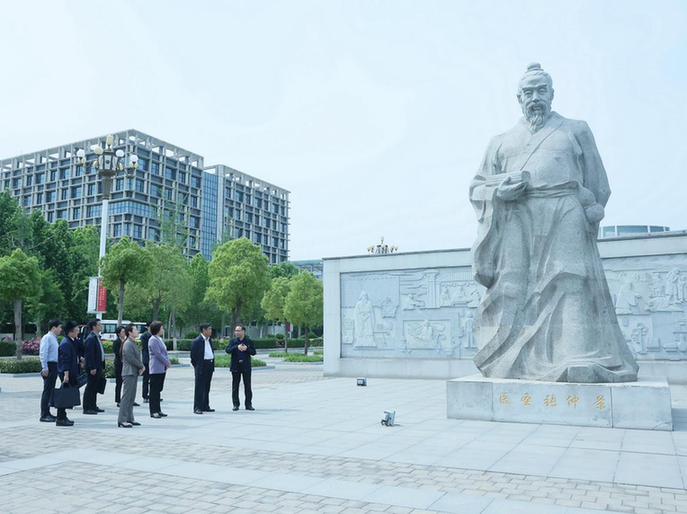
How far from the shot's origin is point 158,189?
73.6 m

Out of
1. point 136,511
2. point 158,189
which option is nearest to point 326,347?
point 136,511

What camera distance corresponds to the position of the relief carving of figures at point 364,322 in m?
17.2

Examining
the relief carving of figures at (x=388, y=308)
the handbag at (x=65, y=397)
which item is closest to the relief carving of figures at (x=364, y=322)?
the relief carving of figures at (x=388, y=308)

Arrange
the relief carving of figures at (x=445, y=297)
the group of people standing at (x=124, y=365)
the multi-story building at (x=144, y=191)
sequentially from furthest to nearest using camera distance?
the multi-story building at (x=144, y=191), the relief carving of figures at (x=445, y=297), the group of people standing at (x=124, y=365)

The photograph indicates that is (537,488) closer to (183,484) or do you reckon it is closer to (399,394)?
(183,484)

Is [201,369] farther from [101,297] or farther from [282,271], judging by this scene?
[282,271]

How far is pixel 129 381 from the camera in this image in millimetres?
8477

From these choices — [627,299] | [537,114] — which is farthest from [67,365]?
[627,299]

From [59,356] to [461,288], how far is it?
35.4 feet

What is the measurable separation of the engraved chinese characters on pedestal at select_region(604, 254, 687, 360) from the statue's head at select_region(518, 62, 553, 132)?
24.1 ft

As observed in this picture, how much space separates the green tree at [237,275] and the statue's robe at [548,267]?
894 inches

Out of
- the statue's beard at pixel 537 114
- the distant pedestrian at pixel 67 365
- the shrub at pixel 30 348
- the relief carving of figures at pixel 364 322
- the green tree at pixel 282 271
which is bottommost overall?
the shrub at pixel 30 348

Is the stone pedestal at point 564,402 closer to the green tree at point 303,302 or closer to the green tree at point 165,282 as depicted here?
the green tree at point 303,302

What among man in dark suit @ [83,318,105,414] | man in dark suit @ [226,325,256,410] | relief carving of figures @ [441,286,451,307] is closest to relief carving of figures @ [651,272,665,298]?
relief carving of figures @ [441,286,451,307]
